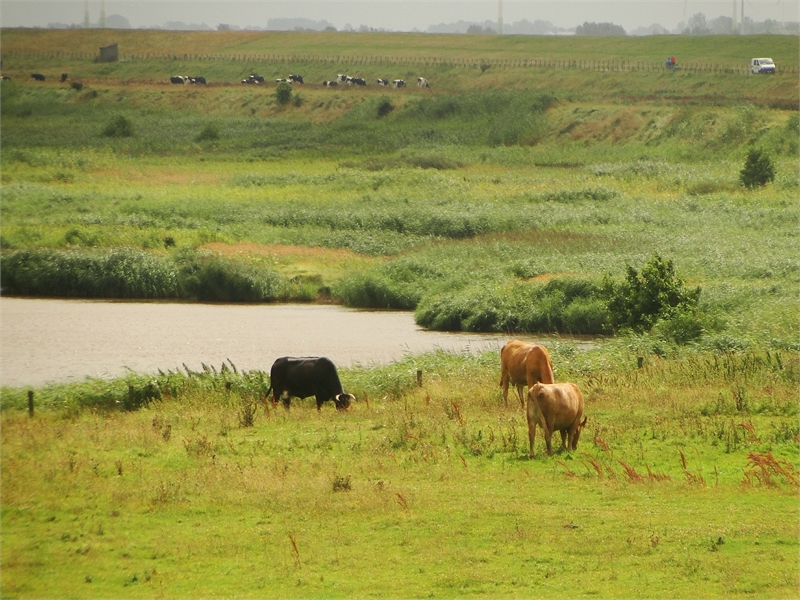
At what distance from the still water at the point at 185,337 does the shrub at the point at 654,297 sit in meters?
4.04

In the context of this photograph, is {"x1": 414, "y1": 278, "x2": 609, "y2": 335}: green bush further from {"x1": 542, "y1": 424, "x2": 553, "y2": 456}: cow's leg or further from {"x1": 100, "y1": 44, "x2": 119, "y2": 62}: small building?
{"x1": 100, "y1": 44, "x2": 119, "y2": 62}: small building

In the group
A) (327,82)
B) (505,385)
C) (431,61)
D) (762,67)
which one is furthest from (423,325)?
(431,61)

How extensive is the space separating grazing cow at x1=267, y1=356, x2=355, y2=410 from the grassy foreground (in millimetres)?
382

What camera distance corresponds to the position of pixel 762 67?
9131 centimetres

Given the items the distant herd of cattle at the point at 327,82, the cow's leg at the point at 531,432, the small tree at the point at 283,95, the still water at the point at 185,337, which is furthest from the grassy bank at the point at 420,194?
the cow's leg at the point at 531,432

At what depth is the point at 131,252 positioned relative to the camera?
1642 inches

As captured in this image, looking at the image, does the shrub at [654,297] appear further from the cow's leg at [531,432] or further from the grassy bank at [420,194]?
the cow's leg at [531,432]

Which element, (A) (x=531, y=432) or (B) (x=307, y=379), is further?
(B) (x=307, y=379)

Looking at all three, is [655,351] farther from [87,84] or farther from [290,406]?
[87,84]

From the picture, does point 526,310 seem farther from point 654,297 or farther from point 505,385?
point 505,385

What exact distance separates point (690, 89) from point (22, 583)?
86.5m

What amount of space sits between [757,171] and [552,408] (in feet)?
139

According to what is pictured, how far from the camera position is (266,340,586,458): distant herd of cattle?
50.4 ft

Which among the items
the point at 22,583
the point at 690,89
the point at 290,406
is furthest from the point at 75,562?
the point at 690,89
